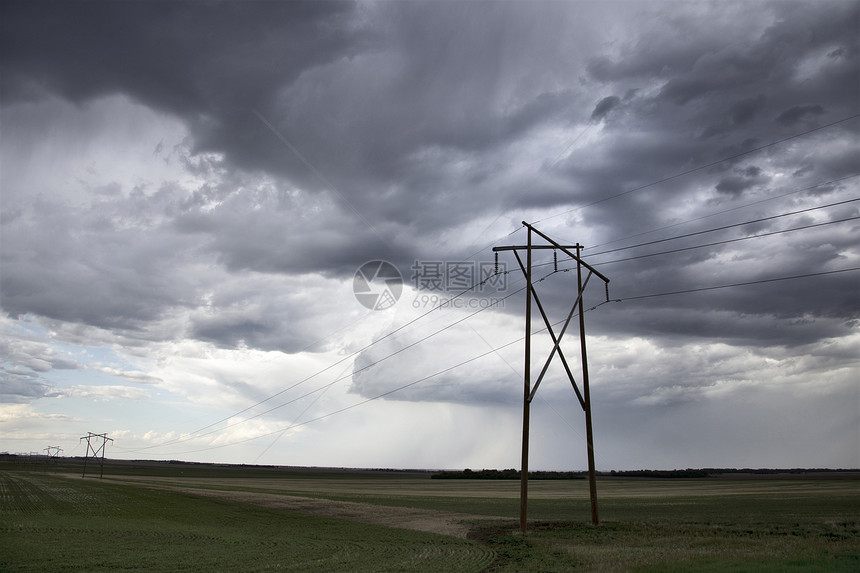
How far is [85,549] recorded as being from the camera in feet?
90.8

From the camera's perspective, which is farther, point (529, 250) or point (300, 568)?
point (529, 250)

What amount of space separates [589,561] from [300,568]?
38.5 ft

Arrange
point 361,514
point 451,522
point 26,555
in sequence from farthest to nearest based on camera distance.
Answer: point 361,514, point 451,522, point 26,555

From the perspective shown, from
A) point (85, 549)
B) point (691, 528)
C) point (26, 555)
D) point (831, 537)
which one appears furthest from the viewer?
point (691, 528)

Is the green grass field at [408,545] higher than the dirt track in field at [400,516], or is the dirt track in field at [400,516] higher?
the green grass field at [408,545]

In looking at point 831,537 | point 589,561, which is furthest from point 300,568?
point 831,537

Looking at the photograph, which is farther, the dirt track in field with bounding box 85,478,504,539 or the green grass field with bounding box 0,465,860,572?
the dirt track in field with bounding box 85,478,504,539

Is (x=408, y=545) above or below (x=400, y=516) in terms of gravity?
above

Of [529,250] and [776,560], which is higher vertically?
[529,250]

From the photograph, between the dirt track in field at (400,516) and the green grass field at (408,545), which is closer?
the green grass field at (408,545)

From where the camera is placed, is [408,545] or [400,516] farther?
[400,516]

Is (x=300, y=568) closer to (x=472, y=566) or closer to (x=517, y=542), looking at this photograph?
(x=472, y=566)

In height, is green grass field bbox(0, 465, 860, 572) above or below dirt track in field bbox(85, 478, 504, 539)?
above

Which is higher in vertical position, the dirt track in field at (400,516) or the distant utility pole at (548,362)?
the distant utility pole at (548,362)
